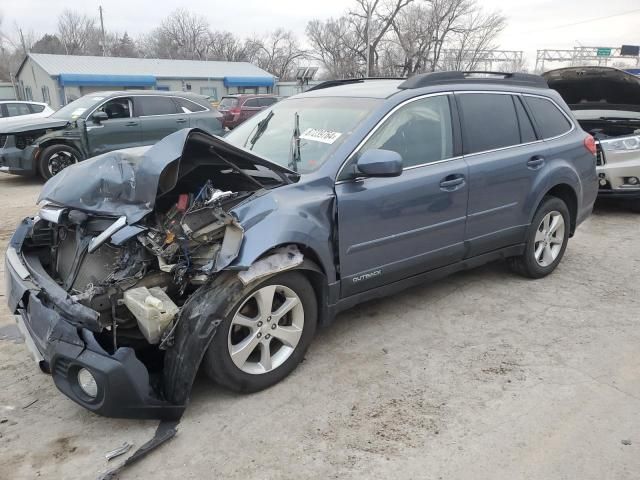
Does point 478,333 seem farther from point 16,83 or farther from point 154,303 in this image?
point 16,83

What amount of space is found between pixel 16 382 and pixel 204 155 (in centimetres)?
184

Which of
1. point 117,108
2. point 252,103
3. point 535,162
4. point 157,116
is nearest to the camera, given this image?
point 535,162

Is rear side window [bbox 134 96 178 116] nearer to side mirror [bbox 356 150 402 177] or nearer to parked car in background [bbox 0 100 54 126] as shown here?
parked car in background [bbox 0 100 54 126]

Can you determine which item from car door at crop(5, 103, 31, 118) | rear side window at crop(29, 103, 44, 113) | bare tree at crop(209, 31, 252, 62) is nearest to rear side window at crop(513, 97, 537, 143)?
car door at crop(5, 103, 31, 118)

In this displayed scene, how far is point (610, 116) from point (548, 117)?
3.81m

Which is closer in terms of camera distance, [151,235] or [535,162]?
[151,235]

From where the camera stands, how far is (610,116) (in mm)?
7676

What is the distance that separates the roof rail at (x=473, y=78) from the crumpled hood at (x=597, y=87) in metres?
3.20

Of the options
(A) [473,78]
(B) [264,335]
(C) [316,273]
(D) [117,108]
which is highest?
(A) [473,78]

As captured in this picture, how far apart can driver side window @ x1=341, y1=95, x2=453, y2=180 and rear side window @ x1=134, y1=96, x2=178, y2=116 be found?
8.30 metres

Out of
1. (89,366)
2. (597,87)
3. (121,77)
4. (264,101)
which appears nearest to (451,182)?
(89,366)

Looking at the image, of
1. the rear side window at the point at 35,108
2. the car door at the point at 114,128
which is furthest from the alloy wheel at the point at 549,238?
the rear side window at the point at 35,108

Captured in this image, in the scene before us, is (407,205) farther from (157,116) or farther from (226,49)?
(226,49)

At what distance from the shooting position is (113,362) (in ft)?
7.93
